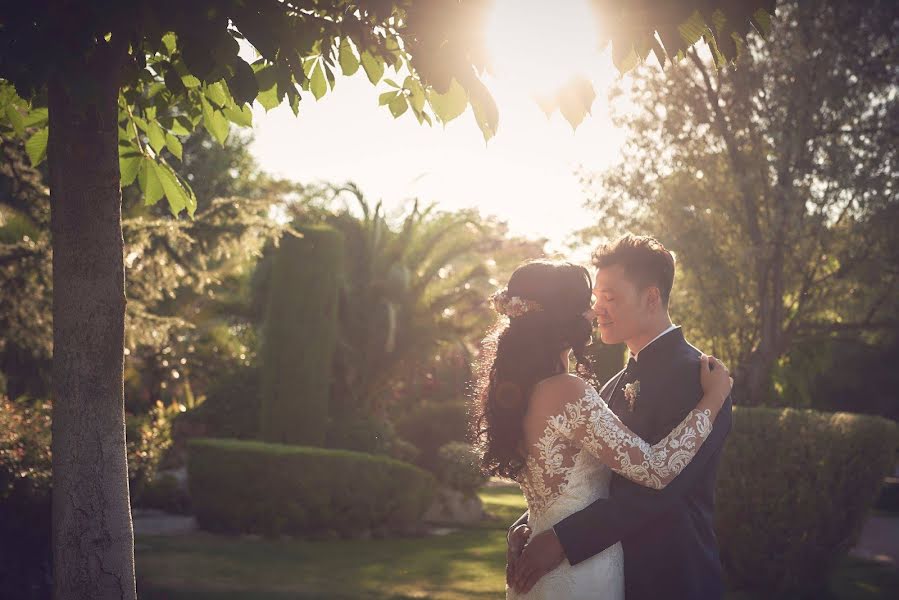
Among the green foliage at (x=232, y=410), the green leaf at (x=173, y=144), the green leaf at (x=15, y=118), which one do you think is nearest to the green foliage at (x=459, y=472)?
the green foliage at (x=232, y=410)

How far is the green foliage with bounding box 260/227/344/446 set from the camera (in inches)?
706

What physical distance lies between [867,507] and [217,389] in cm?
1653

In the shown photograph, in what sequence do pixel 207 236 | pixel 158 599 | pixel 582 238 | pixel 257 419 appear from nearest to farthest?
pixel 158 599 → pixel 207 236 → pixel 257 419 → pixel 582 238

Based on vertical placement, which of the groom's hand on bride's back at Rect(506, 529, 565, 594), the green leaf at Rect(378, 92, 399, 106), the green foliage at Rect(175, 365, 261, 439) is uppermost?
the green leaf at Rect(378, 92, 399, 106)

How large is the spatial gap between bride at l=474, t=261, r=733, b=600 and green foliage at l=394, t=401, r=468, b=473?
1839cm

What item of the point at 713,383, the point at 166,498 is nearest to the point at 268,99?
the point at 713,383

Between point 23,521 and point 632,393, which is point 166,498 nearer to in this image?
point 23,521

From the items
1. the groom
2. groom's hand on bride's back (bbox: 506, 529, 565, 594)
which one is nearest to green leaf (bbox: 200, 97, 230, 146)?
the groom

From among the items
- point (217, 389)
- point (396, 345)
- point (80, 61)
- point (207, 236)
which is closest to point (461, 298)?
point (396, 345)

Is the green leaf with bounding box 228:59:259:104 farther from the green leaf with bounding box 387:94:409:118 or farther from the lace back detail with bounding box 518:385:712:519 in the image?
the lace back detail with bounding box 518:385:712:519

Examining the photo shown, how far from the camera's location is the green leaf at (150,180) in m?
5.09

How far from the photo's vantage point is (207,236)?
624 inches

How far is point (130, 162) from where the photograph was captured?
5.17 metres

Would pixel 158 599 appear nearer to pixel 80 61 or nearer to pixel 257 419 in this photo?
pixel 80 61
